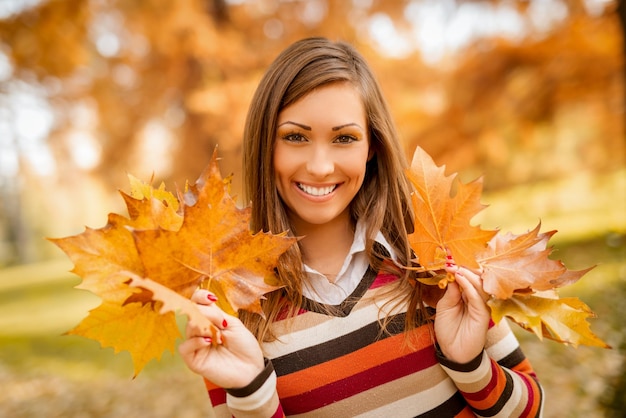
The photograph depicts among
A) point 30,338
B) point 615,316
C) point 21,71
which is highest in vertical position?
point 21,71

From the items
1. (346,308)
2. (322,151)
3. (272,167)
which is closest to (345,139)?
(322,151)

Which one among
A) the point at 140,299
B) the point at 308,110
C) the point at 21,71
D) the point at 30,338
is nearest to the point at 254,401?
the point at 140,299

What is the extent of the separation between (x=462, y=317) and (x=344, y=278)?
0.37m

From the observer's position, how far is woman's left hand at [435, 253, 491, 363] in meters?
1.26

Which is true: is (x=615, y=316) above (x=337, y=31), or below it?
below

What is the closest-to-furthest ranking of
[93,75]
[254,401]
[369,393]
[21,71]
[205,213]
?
1. [205,213]
2. [254,401]
3. [369,393]
4. [21,71]
5. [93,75]

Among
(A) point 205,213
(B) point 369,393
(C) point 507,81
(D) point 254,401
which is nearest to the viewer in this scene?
(A) point 205,213

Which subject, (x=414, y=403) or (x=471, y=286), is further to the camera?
(x=414, y=403)

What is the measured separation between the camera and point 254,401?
1226 mm

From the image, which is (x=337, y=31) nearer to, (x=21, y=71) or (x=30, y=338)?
(x=21, y=71)

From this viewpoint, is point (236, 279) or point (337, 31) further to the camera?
point (337, 31)

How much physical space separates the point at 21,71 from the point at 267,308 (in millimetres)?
7278

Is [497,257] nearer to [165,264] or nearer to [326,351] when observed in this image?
[326,351]

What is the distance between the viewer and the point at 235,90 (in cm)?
659
